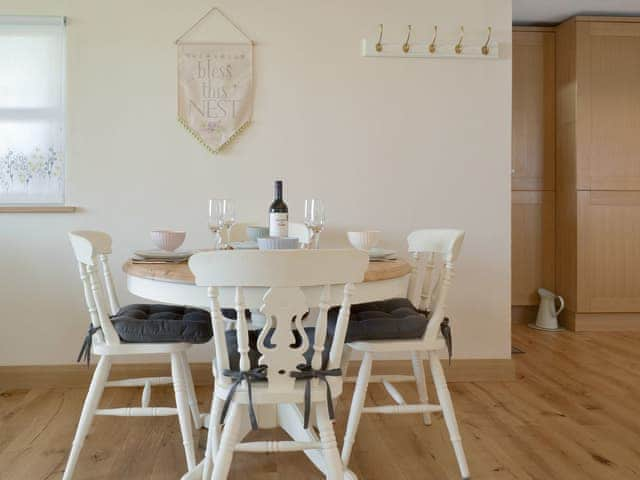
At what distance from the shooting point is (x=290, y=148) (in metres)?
3.01

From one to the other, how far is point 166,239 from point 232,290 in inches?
27.7

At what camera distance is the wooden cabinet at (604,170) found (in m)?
4.22

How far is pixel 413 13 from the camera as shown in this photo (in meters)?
3.03

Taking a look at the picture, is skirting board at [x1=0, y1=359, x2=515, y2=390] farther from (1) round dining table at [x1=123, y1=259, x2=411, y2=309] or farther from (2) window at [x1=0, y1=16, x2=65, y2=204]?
(1) round dining table at [x1=123, y1=259, x2=411, y2=309]

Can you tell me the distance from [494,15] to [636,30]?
186 centimetres

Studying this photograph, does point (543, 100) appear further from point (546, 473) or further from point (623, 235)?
point (546, 473)

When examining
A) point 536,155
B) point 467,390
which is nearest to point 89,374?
point 467,390

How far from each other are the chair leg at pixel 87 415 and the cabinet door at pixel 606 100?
11.7 ft

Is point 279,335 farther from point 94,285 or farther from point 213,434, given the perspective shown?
point 94,285

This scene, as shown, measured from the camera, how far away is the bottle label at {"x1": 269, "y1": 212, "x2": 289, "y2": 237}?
2193mm

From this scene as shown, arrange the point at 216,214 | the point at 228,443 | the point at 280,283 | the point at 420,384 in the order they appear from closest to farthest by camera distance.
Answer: the point at 280,283
the point at 228,443
the point at 216,214
the point at 420,384

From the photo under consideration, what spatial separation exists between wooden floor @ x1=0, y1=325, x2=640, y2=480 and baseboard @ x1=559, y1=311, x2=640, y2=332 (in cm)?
115

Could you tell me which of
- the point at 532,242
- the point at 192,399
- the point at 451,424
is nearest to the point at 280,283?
the point at 451,424

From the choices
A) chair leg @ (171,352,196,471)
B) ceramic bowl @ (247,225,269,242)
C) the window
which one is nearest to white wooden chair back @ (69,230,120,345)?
chair leg @ (171,352,196,471)
